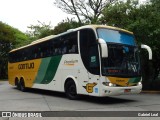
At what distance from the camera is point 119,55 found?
14.4 m

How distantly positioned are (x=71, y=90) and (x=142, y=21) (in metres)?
7.10

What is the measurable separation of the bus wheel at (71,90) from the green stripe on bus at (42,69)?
2.65m

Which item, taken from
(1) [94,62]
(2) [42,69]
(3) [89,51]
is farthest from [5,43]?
(1) [94,62]

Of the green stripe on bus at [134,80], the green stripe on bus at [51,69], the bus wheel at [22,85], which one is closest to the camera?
the green stripe on bus at [134,80]

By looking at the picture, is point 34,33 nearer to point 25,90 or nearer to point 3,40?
point 3,40

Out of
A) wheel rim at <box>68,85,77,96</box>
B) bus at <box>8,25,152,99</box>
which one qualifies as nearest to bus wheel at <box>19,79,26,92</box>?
bus at <box>8,25,152,99</box>

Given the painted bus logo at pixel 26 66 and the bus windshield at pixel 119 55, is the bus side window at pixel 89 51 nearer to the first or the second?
the bus windshield at pixel 119 55

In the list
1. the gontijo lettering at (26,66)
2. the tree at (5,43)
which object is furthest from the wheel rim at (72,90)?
the tree at (5,43)

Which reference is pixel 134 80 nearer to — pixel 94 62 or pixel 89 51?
pixel 94 62

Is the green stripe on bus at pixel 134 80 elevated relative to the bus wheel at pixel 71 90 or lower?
elevated

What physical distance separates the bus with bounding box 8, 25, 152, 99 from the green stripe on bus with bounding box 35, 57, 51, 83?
14 cm

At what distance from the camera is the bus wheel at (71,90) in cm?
1609

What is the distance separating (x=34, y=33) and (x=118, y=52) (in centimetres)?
5474

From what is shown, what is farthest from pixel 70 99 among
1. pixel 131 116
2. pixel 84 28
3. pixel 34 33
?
pixel 34 33
